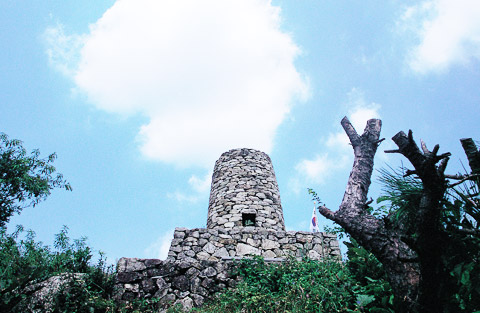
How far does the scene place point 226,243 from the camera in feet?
25.6

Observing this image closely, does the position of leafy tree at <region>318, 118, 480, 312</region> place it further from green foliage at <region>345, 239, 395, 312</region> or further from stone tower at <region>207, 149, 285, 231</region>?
stone tower at <region>207, 149, 285, 231</region>

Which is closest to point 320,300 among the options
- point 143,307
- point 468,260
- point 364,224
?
point 364,224

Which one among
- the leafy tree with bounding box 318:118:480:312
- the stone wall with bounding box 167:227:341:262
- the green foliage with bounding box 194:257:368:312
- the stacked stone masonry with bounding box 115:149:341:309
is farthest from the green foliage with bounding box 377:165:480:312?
the stone wall with bounding box 167:227:341:262

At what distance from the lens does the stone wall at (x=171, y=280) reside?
5.24 m

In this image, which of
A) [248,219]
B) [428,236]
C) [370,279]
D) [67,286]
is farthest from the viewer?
[248,219]

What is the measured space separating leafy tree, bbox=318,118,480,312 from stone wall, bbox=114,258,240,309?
302 centimetres

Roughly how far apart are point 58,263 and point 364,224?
5924 mm

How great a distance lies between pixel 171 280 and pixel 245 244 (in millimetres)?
2500

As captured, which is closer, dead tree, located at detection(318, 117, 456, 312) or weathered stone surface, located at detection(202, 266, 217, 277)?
dead tree, located at detection(318, 117, 456, 312)

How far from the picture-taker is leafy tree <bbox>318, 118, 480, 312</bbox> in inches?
98.0

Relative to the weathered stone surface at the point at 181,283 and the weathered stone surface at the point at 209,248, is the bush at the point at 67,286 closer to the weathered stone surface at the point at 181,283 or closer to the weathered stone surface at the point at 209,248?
the weathered stone surface at the point at 181,283

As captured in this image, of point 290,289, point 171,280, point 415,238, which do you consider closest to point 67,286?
point 171,280

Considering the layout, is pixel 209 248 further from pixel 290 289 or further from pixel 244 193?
pixel 290 289

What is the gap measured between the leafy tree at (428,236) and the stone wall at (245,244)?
4629mm
